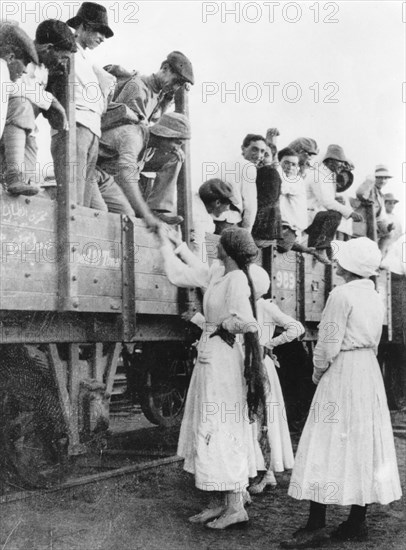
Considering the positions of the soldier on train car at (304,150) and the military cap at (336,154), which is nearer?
the soldier on train car at (304,150)

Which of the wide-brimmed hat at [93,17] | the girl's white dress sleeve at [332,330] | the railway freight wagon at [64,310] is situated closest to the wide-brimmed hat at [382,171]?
the railway freight wagon at [64,310]

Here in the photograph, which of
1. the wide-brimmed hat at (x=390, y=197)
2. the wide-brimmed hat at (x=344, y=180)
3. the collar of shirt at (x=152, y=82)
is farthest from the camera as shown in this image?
the wide-brimmed hat at (x=390, y=197)

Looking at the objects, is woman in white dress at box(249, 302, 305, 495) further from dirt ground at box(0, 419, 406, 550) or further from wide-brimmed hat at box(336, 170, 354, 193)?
wide-brimmed hat at box(336, 170, 354, 193)

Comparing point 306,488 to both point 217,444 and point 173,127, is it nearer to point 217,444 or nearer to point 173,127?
point 217,444

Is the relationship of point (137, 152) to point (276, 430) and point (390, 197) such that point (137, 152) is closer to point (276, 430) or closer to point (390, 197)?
point (276, 430)

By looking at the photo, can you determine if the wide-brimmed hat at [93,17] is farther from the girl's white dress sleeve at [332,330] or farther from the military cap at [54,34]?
the girl's white dress sleeve at [332,330]

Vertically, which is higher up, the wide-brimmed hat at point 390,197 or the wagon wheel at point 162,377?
the wide-brimmed hat at point 390,197

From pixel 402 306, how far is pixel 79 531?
6801mm

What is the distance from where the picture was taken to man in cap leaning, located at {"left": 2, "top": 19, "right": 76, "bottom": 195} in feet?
14.0

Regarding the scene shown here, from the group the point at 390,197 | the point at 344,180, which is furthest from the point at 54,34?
the point at 390,197

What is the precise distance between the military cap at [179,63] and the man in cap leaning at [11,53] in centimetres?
186

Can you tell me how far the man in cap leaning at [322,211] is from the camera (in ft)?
26.9

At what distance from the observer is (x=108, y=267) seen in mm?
4996

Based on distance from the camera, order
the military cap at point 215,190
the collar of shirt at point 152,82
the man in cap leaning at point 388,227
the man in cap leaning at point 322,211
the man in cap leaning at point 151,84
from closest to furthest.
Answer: the man in cap leaning at point 151,84
the collar of shirt at point 152,82
the military cap at point 215,190
the man in cap leaning at point 322,211
the man in cap leaning at point 388,227
